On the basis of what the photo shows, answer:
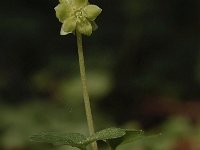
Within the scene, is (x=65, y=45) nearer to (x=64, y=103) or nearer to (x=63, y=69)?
(x=63, y=69)

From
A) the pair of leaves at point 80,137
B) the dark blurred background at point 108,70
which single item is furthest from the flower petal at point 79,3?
the dark blurred background at point 108,70

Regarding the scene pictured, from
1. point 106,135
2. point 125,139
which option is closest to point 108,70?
point 125,139

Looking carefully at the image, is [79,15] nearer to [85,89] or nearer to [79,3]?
[79,3]

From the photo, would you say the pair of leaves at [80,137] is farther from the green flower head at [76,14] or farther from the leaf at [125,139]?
the green flower head at [76,14]

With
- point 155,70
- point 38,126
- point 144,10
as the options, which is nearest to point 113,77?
point 155,70

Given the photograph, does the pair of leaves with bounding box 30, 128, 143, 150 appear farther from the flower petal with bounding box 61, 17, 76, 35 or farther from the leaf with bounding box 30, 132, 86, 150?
the flower petal with bounding box 61, 17, 76, 35

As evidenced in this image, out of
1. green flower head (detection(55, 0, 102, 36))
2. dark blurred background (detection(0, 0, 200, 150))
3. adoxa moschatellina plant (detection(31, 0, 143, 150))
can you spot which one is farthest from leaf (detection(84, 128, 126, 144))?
dark blurred background (detection(0, 0, 200, 150))
